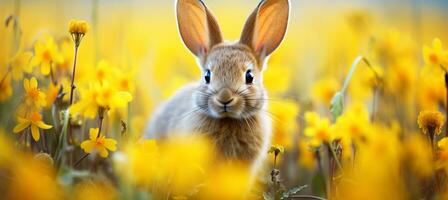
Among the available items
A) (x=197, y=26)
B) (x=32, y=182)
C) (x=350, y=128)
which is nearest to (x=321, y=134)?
(x=350, y=128)

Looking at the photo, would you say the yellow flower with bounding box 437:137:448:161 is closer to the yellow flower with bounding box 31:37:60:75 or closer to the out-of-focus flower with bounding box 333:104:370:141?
the out-of-focus flower with bounding box 333:104:370:141

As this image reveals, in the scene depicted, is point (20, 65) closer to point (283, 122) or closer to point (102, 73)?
point (102, 73)

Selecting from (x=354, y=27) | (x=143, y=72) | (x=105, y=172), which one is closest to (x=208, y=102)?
(x=105, y=172)

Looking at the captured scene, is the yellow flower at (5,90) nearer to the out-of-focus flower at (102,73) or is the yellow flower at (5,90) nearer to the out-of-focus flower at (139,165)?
the out-of-focus flower at (102,73)

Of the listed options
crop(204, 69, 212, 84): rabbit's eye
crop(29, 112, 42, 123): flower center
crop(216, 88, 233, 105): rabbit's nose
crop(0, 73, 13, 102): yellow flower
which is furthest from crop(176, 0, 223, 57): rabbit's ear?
crop(29, 112, 42, 123): flower center

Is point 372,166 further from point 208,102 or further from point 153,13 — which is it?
point 153,13

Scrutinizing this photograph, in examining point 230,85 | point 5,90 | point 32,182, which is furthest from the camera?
point 230,85

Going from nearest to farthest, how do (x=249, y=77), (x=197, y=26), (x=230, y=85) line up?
(x=230, y=85)
(x=249, y=77)
(x=197, y=26)

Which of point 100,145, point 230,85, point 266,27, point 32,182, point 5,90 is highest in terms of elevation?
point 266,27
